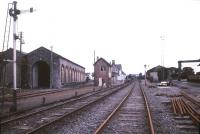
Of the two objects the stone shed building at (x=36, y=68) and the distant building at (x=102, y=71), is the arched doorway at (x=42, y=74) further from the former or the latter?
the distant building at (x=102, y=71)

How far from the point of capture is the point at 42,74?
5584 cm

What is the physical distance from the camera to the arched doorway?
5347 cm

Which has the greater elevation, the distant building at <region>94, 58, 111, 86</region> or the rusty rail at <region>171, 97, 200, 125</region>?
the distant building at <region>94, 58, 111, 86</region>

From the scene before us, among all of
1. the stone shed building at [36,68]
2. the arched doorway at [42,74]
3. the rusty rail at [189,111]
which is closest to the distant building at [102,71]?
the arched doorway at [42,74]

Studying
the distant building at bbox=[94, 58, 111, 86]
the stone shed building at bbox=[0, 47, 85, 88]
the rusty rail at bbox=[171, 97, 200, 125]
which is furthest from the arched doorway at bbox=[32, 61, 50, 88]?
the rusty rail at bbox=[171, 97, 200, 125]

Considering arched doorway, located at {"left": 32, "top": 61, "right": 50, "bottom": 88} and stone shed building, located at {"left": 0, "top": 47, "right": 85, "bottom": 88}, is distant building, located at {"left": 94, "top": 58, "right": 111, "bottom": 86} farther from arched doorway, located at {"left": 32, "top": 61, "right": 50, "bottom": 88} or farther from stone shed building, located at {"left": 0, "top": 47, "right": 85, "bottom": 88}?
stone shed building, located at {"left": 0, "top": 47, "right": 85, "bottom": 88}

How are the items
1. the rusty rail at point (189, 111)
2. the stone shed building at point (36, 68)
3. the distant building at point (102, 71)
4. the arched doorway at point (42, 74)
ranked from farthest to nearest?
the distant building at point (102, 71) → the arched doorway at point (42, 74) → the stone shed building at point (36, 68) → the rusty rail at point (189, 111)

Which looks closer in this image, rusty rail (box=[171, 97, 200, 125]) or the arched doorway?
rusty rail (box=[171, 97, 200, 125])

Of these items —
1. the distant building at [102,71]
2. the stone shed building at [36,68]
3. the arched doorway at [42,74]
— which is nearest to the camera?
the stone shed building at [36,68]

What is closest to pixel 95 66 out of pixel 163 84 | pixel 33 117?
pixel 163 84

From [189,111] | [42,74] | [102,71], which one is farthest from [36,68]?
[189,111]

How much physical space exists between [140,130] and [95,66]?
205ft

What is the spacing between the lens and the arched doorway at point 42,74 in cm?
5347

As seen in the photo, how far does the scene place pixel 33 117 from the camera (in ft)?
44.3
